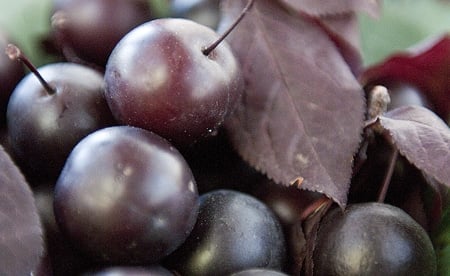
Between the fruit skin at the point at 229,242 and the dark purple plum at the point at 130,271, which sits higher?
the dark purple plum at the point at 130,271

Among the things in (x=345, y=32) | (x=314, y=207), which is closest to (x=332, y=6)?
(x=345, y=32)

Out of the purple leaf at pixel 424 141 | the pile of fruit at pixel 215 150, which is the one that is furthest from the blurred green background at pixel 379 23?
the purple leaf at pixel 424 141

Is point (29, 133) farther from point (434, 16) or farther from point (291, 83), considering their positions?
point (434, 16)

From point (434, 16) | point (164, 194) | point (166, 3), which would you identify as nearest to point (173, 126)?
point (164, 194)

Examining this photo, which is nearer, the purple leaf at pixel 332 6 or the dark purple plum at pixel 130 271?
the dark purple plum at pixel 130 271

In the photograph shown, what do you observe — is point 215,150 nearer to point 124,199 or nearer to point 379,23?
point 124,199

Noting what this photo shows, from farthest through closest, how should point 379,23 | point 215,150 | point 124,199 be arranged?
point 379,23 < point 215,150 < point 124,199

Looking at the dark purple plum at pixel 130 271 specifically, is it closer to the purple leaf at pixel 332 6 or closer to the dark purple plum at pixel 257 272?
the dark purple plum at pixel 257 272
